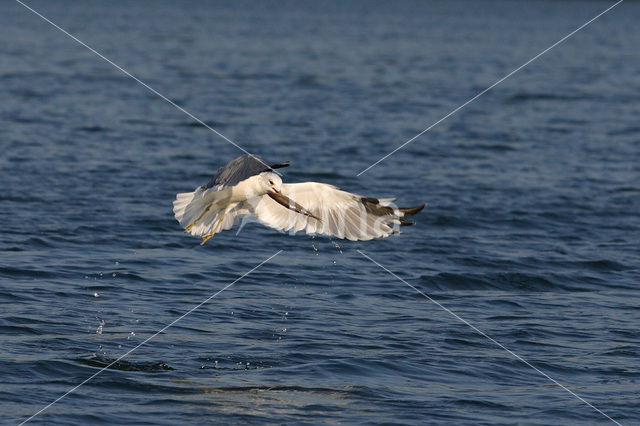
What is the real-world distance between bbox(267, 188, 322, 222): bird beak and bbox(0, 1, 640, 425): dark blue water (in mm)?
1389

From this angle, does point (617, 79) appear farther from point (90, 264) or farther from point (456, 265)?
point (90, 264)

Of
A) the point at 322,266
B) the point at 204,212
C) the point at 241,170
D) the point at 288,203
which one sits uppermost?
the point at 241,170

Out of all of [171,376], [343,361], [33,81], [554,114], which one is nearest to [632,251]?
[343,361]

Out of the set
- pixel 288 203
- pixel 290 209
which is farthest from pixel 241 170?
pixel 290 209

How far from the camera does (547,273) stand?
13930 mm

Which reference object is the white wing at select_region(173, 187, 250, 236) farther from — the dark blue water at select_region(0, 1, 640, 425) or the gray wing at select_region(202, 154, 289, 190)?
the dark blue water at select_region(0, 1, 640, 425)

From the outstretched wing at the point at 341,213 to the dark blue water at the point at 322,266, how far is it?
1223 millimetres

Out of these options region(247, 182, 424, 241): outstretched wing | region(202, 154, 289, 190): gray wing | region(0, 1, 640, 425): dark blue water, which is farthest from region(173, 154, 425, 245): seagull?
region(0, 1, 640, 425): dark blue water

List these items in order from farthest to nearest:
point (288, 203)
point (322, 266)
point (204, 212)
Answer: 1. point (322, 266)
2. point (204, 212)
3. point (288, 203)

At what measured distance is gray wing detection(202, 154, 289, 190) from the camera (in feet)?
29.3

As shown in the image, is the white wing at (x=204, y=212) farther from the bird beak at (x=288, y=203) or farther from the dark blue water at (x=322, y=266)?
the dark blue water at (x=322, y=266)

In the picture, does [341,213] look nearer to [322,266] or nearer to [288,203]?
[288,203]

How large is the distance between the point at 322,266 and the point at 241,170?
203 inches

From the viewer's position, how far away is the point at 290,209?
1011 centimetres
